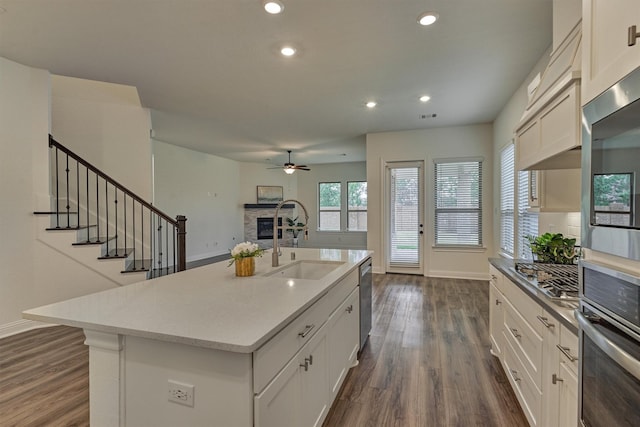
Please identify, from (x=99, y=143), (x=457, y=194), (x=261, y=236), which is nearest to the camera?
(x=99, y=143)

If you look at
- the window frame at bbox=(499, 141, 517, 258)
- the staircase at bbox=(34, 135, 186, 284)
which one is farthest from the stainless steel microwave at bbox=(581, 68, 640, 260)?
the staircase at bbox=(34, 135, 186, 284)

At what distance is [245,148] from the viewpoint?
7.63 metres

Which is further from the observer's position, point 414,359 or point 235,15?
point 414,359

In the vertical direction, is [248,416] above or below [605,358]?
below

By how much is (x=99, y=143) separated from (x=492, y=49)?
17.4 feet

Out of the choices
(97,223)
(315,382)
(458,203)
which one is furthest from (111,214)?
(458,203)

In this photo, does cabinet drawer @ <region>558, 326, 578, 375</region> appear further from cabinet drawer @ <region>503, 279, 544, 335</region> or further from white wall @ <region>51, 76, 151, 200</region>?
white wall @ <region>51, 76, 151, 200</region>

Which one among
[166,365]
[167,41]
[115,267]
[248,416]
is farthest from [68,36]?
[248,416]

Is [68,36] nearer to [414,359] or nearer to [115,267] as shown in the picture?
[115,267]

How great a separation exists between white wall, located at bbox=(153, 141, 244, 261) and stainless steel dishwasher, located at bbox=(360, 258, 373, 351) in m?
5.56

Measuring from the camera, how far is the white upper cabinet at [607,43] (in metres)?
0.81

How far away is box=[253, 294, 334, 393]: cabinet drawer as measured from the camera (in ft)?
3.55

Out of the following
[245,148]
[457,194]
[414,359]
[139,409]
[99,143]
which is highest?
[245,148]

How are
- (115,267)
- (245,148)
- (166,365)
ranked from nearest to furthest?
(166,365), (115,267), (245,148)
